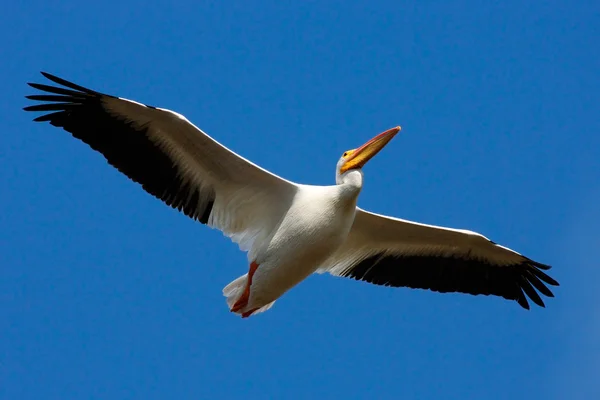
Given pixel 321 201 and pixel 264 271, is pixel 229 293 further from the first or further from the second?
pixel 321 201

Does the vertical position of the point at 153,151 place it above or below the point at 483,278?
above

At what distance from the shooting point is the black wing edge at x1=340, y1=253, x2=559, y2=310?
1517 cm

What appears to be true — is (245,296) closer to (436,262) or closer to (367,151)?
(367,151)

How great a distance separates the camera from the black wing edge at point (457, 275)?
15.2 m

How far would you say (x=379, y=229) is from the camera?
1485 centimetres

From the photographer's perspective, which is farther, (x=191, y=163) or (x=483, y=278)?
(x=483, y=278)

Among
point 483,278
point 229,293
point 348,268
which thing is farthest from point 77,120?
point 483,278

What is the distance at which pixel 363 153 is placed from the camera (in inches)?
553

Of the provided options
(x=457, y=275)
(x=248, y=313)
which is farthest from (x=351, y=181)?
(x=457, y=275)

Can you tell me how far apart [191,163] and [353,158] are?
6.28 feet

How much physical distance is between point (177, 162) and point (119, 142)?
72 centimetres

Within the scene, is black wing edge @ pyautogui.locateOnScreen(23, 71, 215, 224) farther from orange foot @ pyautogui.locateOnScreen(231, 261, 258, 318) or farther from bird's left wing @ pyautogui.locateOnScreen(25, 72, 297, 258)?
orange foot @ pyautogui.locateOnScreen(231, 261, 258, 318)

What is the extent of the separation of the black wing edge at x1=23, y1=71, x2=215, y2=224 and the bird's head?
63.9 inches

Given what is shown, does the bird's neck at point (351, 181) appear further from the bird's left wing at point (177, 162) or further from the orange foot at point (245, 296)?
the orange foot at point (245, 296)
